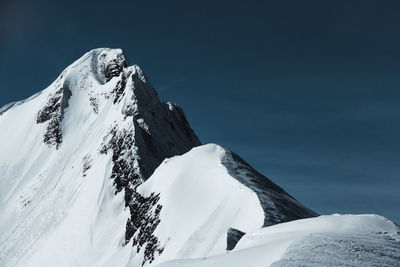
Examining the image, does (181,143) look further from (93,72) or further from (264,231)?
(264,231)

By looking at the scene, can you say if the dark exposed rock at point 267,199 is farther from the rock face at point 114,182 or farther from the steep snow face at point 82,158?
the steep snow face at point 82,158

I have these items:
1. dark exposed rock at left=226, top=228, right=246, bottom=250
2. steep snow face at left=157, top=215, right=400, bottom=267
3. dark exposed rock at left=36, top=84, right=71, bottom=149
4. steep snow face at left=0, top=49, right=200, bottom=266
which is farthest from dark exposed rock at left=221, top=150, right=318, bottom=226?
dark exposed rock at left=36, top=84, right=71, bottom=149

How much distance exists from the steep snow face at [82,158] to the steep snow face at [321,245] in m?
24.3

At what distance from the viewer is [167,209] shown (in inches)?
1423

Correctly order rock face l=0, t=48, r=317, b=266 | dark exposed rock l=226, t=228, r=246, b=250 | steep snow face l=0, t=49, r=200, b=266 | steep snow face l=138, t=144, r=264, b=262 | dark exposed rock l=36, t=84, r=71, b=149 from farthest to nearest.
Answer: dark exposed rock l=36, t=84, r=71, b=149, steep snow face l=0, t=49, r=200, b=266, rock face l=0, t=48, r=317, b=266, steep snow face l=138, t=144, r=264, b=262, dark exposed rock l=226, t=228, r=246, b=250

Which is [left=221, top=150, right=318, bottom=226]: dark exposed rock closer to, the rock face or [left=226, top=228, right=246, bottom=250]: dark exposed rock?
the rock face

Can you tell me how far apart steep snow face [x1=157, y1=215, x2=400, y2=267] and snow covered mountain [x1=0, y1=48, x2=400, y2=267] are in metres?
0.06

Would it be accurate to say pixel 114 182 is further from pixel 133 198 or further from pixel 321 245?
pixel 321 245

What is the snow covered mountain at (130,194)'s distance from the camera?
15250mm

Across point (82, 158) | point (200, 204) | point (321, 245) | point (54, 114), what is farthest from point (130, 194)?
point (54, 114)

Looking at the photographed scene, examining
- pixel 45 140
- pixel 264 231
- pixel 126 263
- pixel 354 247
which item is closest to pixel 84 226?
pixel 126 263

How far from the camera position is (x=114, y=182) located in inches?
2164

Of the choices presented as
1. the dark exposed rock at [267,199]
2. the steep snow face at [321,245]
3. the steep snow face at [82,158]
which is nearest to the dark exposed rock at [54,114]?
the steep snow face at [82,158]

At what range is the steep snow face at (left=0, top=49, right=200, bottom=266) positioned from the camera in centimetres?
5206
